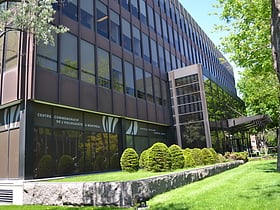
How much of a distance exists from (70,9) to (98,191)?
472 inches

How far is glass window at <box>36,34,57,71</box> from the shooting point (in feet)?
44.2

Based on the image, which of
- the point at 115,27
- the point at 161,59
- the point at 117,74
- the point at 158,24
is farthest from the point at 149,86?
the point at 158,24

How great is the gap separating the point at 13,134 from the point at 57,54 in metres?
4.84

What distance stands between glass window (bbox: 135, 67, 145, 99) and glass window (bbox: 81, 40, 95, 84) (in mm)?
5293

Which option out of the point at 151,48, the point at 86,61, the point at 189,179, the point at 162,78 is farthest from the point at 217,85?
the point at 189,179

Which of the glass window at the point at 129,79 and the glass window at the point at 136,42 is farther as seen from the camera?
the glass window at the point at 136,42

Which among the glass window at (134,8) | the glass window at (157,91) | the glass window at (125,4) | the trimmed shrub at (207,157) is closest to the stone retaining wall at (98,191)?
the trimmed shrub at (207,157)

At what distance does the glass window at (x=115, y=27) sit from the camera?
20.0 meters

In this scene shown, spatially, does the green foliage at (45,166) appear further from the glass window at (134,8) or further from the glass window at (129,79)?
the glass window at (134,8)

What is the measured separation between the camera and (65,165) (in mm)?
14188

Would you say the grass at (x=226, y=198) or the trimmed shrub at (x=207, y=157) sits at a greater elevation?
the trimmed shrub at (x=207, y=157)

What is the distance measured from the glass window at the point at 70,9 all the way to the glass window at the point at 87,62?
65.7 inches

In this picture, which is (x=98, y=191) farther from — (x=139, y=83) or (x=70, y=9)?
(x=139, y=83)

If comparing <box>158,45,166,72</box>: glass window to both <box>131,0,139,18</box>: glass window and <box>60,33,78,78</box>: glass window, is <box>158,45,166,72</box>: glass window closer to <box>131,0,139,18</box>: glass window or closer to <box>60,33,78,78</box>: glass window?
<box>131,0,139,18</box>: glass window
